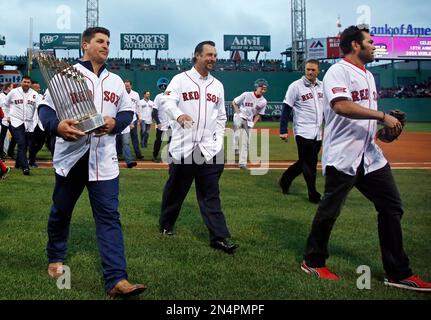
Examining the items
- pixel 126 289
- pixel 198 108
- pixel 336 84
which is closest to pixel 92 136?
pixel 126 289

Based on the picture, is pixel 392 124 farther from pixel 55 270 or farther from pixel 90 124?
pixel 55 270

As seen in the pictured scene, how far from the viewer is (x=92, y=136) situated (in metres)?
4.49

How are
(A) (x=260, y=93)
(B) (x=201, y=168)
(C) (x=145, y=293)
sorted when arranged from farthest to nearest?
1. (A) (x=260, y=93)
2. (B) (x=201, y=168)
3. (C) (x=145, y=293)

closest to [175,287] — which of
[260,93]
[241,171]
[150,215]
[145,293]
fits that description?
[145,293]

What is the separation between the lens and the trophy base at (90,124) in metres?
4.07

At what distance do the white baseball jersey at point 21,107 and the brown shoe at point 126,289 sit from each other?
9.15m

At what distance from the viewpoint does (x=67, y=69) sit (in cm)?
412

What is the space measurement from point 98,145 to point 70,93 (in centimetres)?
55

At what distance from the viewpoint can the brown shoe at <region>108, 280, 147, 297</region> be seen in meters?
4.13

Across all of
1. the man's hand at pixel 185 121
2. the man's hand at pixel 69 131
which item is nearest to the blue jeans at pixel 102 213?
the man's hand at pixel 69 131

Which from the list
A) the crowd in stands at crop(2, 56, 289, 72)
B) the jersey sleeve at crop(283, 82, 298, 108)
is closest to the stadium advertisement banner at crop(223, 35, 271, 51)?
the crowd in stands at crop(2, 56, 289, 72)

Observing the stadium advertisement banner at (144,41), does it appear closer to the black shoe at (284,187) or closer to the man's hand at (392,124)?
the black shoe at (284,187)
